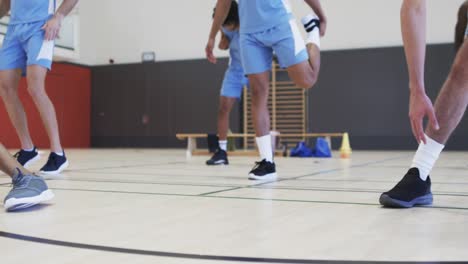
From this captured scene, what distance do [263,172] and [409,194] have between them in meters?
1.09

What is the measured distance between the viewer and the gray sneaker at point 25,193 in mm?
1428

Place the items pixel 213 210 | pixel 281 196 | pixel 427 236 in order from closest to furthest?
pixel 427 236
pixel 213 210
pixel 281 196

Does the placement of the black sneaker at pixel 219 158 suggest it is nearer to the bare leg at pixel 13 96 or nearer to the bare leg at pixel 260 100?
the bare leg at pixel 260 100

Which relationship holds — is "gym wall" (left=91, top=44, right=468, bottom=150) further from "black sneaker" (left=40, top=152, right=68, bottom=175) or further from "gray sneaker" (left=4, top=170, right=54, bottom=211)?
"gray sneaker" (left=4, top=170, right=54, bottom=211)

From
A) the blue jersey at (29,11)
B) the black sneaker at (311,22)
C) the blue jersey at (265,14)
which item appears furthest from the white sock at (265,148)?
the blue jersey at (29,11)

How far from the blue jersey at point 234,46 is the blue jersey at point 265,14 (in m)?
1.12

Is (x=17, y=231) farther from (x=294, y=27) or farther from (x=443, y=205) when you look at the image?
(x=294, y=27)

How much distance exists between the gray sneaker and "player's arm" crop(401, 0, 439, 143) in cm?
106

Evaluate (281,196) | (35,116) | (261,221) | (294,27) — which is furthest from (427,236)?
(35,116)

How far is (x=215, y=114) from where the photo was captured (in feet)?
31.4

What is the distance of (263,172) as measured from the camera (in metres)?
2.54

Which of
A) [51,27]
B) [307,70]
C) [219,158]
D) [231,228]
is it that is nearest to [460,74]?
[231,228]

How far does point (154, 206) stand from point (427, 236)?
0.80 metres

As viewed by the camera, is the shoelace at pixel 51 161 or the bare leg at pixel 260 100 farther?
the shoelace at pixel 51 161
